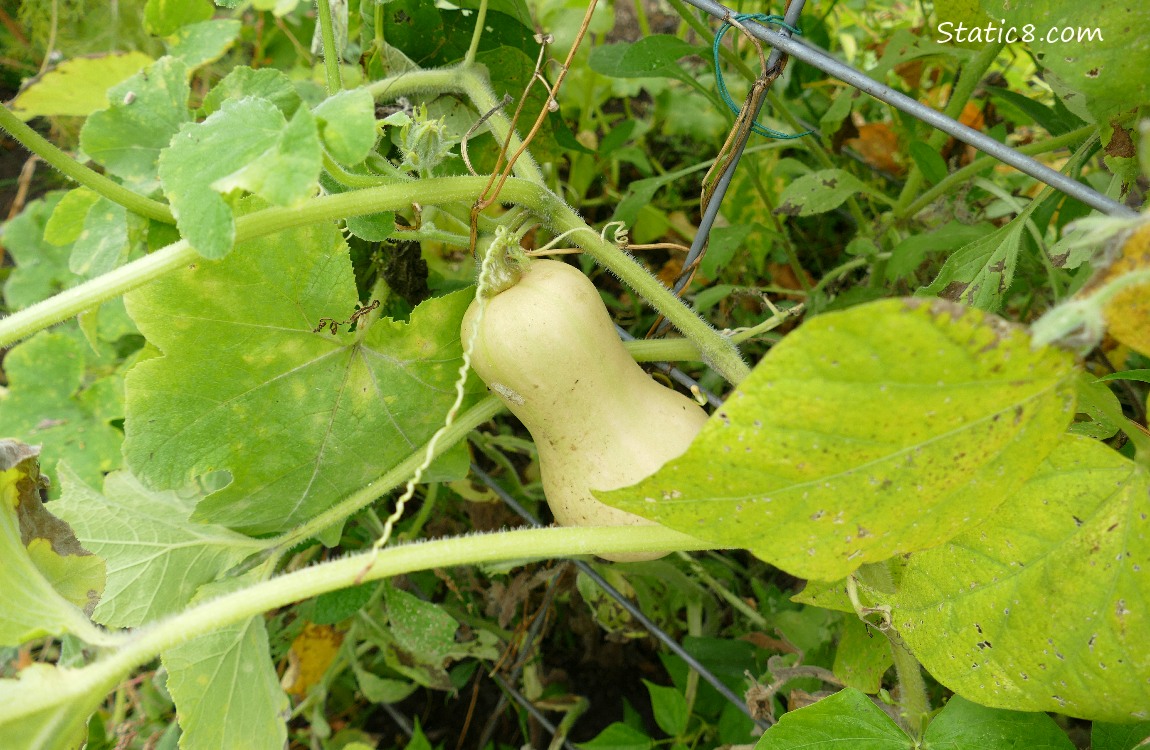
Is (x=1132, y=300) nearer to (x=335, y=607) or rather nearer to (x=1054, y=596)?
(x=1054, y=596)

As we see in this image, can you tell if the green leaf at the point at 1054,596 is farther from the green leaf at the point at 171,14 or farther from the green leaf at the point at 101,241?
the green leaf at the point at 171,14

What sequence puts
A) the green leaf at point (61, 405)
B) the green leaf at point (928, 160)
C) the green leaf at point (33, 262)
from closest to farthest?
the green leaf at point (928, 160) < the green leaf at point (61, 405) < the green leaf at point (33, 262)

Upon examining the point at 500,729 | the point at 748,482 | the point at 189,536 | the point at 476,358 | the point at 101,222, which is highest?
the point at 748,482

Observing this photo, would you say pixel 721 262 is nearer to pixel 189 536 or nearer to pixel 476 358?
pixel 476 358

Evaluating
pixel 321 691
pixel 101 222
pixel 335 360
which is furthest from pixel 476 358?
pixel 321 691

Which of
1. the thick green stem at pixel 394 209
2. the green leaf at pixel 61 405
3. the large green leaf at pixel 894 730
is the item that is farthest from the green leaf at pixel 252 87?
the large green leaf at pixel 894 730

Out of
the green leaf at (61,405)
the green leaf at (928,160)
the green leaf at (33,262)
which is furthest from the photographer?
the green leaf at (33,262)

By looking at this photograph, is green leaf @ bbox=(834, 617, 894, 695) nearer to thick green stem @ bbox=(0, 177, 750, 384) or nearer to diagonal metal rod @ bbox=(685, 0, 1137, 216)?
thick green stem @ bbox=(0, 177, 750, 384)
